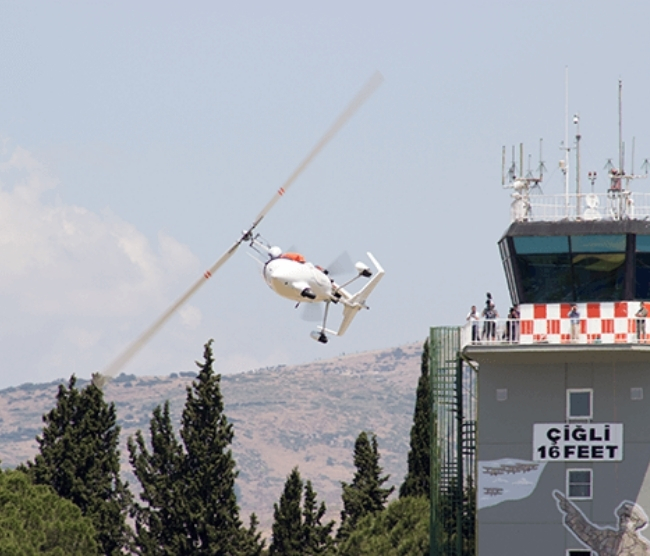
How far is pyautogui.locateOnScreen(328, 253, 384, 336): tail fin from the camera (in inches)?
2240

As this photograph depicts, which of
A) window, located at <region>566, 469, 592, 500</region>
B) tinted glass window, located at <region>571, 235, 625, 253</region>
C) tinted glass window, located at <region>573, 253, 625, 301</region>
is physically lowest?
window, located at <region>566, 469, 592, 500</region>

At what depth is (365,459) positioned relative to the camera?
296 ft

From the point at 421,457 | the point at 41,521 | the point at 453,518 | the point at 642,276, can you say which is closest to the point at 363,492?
the point at 421,457

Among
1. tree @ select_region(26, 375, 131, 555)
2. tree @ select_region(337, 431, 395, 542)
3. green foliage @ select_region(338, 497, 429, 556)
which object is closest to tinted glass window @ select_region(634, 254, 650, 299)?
green foliage @ select_region(338, 497, 429, 556)

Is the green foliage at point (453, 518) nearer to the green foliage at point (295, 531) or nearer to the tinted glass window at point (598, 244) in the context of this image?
the tinted glass window at point (598, 244)

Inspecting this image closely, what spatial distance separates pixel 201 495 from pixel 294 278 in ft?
101

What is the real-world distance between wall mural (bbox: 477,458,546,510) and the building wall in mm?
31

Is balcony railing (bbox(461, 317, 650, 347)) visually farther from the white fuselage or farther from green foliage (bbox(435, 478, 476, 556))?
green foliage (bbox(435, 478, 476, 556))

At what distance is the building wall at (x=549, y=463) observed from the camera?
57.4m

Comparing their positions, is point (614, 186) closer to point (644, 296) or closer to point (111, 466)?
point (644, 296)

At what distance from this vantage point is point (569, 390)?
58188 millimetres

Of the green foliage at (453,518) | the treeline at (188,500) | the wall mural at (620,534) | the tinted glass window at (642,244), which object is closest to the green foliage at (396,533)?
the treeline at (188,500)

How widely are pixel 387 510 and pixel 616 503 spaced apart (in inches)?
1024

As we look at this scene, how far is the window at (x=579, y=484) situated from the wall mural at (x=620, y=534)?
63 centimetres
